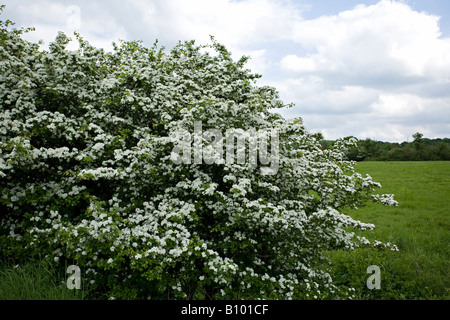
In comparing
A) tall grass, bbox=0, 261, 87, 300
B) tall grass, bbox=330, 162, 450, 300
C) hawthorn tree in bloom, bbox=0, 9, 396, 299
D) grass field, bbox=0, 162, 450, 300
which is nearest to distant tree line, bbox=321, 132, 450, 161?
tall grass, bbox=330, 162, 450, 300

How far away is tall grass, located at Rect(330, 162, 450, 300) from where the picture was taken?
7504mm

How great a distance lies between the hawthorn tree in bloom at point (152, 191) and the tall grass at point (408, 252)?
2.04 metres

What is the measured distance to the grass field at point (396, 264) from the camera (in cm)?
561

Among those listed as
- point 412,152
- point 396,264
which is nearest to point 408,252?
point 396,264

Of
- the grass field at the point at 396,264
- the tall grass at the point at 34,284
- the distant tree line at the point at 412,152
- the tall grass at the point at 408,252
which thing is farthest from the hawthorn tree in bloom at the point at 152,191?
the distant tree line at the point at 412,152

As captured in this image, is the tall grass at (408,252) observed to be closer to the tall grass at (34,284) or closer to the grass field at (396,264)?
the grass field at (396,264)

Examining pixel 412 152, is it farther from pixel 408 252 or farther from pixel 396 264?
pixel 396 264

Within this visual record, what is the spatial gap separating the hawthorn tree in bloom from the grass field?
1.53 ft

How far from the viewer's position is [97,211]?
5477mm

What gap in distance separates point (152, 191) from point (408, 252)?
856 centimetres

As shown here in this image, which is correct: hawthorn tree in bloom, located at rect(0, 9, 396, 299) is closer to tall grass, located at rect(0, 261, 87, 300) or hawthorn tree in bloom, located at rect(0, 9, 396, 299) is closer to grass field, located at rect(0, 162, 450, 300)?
tall grass, located at rect(0, 261, 87, 300)

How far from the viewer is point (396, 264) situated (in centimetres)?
816

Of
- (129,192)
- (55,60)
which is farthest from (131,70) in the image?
(129,192)
